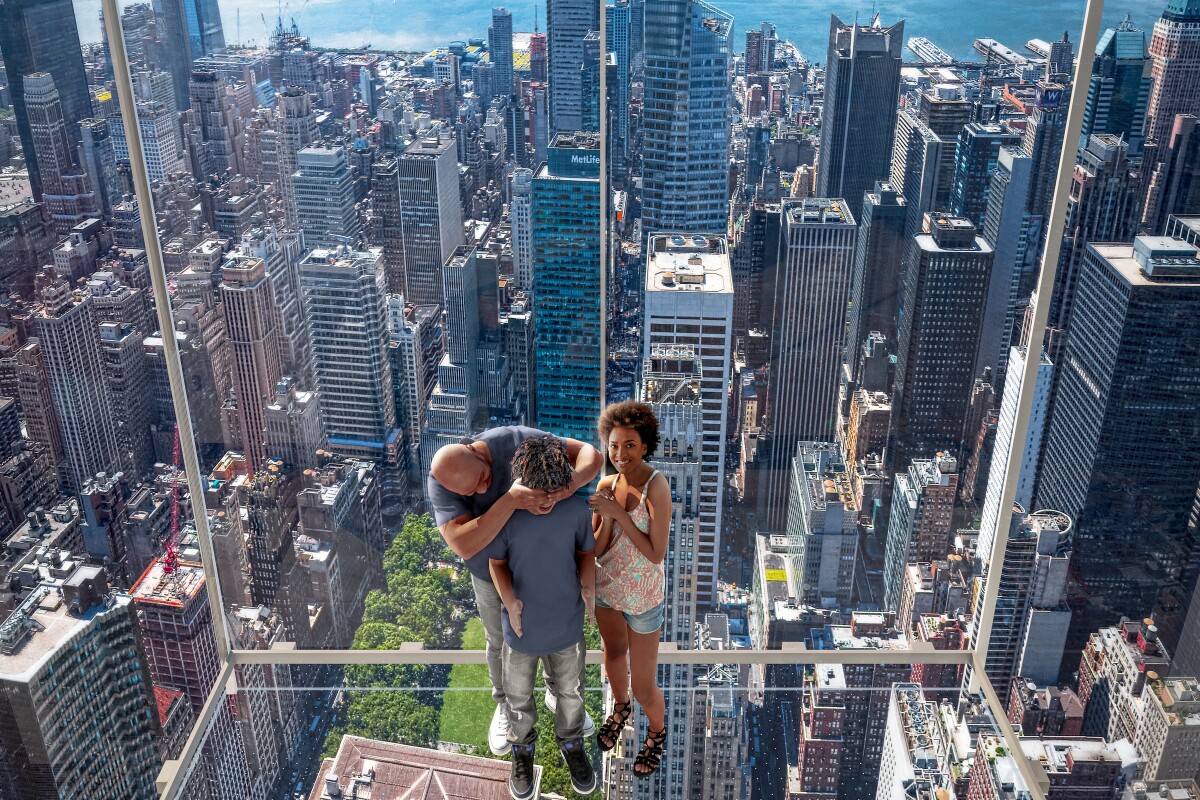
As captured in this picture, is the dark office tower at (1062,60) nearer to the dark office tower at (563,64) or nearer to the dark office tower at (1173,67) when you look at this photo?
the dark office tower at (1173,67)

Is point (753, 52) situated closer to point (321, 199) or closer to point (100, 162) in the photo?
point (321, 199)

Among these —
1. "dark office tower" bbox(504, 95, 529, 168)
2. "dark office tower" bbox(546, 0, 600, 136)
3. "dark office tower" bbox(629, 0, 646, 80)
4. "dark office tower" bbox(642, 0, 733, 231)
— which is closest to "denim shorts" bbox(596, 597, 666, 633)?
"dark office tower" bbox(642, 0, 733, 231)

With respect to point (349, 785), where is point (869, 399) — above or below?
below

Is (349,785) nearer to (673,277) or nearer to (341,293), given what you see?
(673,277)

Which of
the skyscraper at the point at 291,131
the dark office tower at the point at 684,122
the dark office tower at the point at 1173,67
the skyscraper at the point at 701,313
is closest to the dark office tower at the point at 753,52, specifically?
the dark office tower at the point at 684,122

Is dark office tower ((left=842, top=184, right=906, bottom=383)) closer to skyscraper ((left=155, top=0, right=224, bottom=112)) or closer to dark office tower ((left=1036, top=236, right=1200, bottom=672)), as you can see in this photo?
dark office tower ((left=1036, top=236, right=1200, bottom=672))

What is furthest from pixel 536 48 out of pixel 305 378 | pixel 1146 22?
pixel 1146 22

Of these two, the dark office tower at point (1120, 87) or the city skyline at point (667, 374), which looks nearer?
the dark office tower at point (1120, 87)
